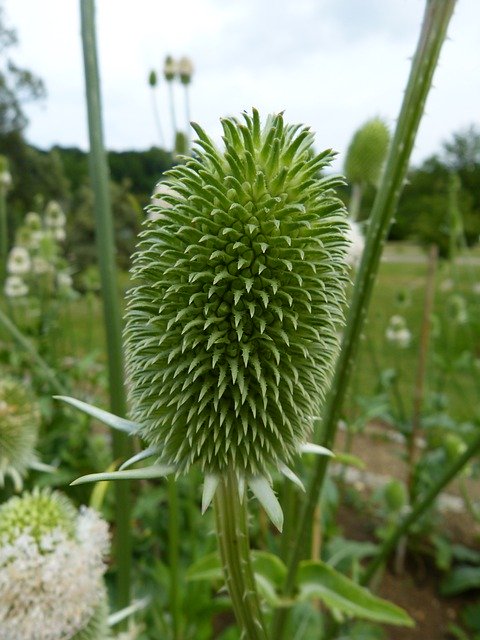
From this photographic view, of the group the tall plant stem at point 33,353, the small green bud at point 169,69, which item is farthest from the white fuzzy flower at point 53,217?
the tall plant stem at point 33,353

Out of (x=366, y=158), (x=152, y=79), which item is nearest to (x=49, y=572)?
(x=366, y=158)

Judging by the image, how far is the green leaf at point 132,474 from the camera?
27.6 inches

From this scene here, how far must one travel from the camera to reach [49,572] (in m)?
1.13

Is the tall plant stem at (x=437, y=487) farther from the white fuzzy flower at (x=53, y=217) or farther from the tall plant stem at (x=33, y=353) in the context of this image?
the white fuzzy flower at (x=53, y=217)

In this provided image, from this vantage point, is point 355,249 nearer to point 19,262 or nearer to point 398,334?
point 398,334

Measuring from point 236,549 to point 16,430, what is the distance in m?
1.18

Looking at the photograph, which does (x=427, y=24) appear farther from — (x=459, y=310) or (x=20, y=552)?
(x=459, y=310)

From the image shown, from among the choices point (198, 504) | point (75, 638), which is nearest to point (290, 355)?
point (75, 638)

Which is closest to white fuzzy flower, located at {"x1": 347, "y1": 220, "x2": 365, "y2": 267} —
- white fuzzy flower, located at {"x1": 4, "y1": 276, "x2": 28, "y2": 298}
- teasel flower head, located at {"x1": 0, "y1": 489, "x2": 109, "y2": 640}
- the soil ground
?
teasel flower head, located at {"x1": 0, "y1": 489, "x2": 109, "y2": 640}

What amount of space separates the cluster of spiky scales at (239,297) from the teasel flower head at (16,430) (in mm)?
941

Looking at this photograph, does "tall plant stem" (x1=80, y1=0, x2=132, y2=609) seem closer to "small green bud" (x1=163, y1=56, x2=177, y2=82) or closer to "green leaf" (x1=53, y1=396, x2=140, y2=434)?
"green leaf" (x1=53, y1=396, x2=140, y2=434)

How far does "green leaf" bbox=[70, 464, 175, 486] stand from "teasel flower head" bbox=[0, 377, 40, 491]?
35.3 inches

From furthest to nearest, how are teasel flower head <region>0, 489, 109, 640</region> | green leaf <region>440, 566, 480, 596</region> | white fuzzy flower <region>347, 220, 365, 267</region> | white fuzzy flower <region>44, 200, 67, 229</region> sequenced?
white fuzzy flower <region>44, 200, 67, 229</region>
green leaf <region>440, 566, 480, 596</region>
white fuzzy flower <region>347, 220, 365, 267</region>
teasel flower head <region>0, 489, 109, 640</region>

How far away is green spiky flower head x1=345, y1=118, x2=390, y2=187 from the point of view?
6.76ft
